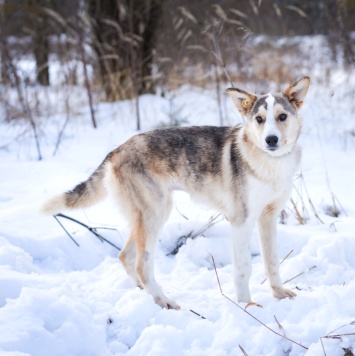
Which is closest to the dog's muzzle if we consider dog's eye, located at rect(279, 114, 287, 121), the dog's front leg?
dog's eye, located at rect(279, 114, 287, 121)

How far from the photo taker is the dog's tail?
3410 millimetres

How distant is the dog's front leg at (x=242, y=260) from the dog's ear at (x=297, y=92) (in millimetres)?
884

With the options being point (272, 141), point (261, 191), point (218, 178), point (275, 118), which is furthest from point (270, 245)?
point (275, 118)

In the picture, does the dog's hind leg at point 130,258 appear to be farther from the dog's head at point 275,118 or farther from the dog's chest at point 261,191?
the dog's head at point 275,118

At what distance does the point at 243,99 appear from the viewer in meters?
3.34

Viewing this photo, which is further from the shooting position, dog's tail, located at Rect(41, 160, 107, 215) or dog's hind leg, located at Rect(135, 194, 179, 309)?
dog's tail, located at Rect(41, 160, 107, 215)

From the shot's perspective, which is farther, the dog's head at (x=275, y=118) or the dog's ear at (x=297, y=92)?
the dog's ear at (x=297, y=92)

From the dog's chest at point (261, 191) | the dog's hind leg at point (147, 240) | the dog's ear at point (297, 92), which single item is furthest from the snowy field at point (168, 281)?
the dog's ear at point (297, 92)

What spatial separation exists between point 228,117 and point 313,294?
14.1ft

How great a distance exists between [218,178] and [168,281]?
0.86 meters

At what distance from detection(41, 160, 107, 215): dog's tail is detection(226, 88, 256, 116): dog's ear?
3.45ft

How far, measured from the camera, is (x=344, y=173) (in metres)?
5.37

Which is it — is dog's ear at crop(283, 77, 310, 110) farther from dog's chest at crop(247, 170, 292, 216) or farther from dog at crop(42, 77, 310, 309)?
dog's chest at crop(247, 170, 292, 216)

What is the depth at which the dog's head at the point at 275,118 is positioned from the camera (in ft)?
9.78
